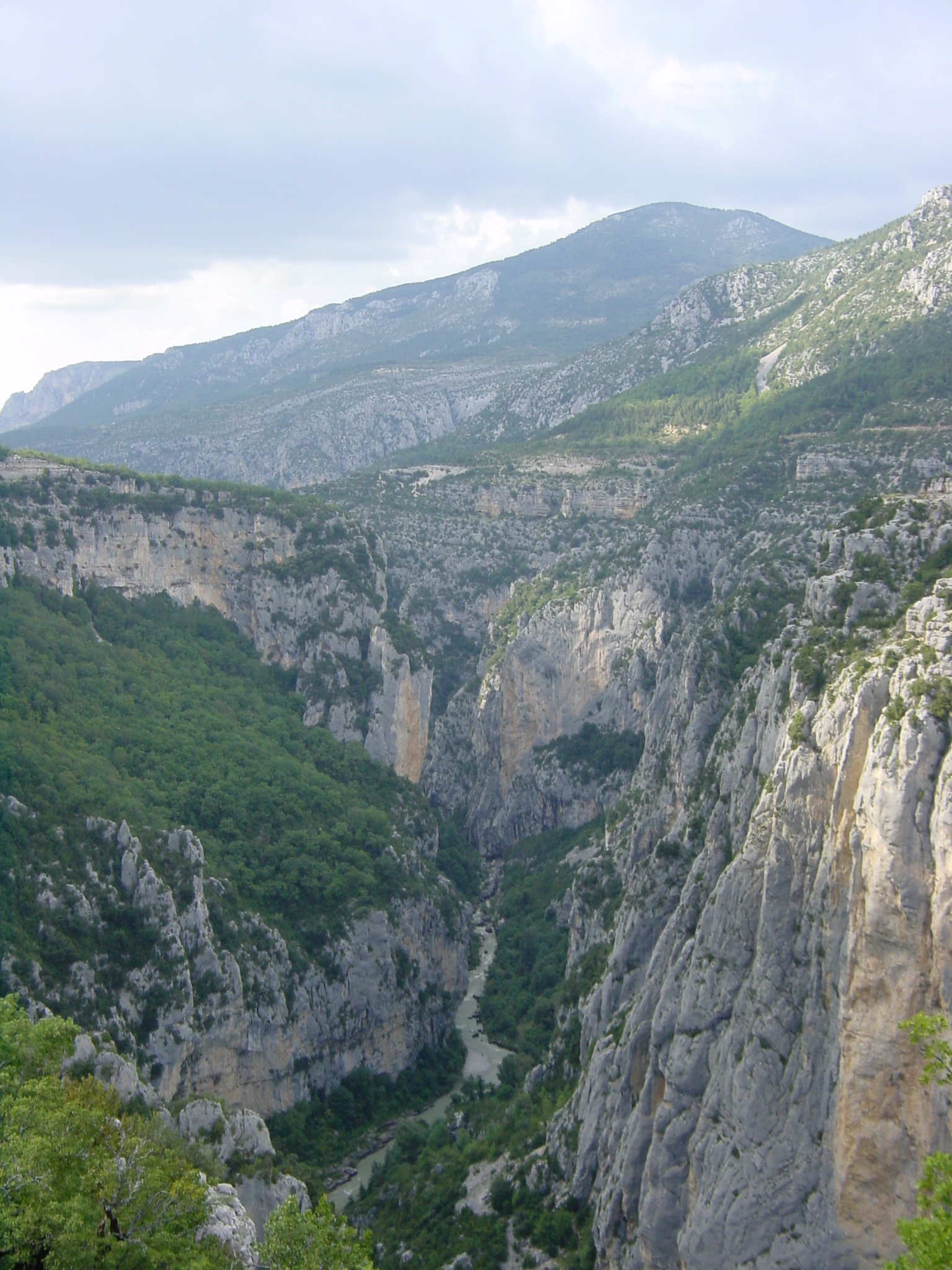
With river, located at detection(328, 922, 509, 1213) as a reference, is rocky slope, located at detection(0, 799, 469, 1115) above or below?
above

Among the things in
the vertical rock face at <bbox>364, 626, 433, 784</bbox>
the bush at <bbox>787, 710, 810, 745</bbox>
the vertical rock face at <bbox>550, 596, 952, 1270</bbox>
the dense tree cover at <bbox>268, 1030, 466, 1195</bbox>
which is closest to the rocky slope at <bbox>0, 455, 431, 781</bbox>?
the vertical rock face at <bbox>364, 626, 433, 784</bbox>

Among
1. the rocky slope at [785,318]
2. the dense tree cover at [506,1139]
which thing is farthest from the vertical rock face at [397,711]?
the rocky slope at [785,318]

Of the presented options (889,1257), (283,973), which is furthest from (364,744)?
(889,1257)

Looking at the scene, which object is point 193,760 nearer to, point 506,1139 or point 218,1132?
point 218,1132

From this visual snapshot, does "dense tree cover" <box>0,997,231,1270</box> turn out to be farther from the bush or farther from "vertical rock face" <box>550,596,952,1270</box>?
the bush

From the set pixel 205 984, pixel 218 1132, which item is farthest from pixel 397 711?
pixel 218 1132

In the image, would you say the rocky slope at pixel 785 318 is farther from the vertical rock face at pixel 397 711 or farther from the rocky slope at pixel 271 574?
the rocky slope at pixel 271 574

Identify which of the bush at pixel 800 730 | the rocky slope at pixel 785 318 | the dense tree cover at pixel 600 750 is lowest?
the dense tree cover at pixel 600 750
